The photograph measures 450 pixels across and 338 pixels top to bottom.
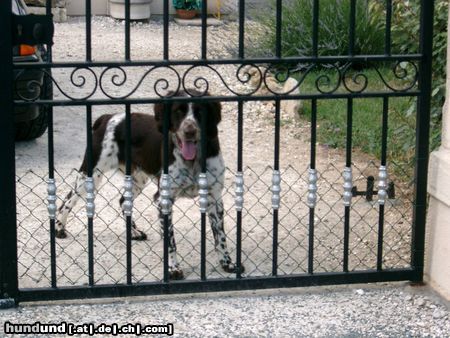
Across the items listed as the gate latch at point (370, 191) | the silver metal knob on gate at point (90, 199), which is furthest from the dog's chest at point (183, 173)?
the gate latch at point (370, 191)

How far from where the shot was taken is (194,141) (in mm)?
6008

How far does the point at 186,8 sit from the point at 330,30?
5.60 m

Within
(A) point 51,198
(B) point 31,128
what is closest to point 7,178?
(A) point 51,198

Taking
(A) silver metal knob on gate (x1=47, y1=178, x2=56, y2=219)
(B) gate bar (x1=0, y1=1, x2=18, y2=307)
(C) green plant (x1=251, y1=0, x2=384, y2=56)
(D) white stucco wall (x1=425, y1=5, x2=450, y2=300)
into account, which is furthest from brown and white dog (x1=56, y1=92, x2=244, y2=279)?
(C) green plant (x1=251, y1=0, x2=384, y2=56)

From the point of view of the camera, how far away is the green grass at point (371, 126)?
8.11 metres

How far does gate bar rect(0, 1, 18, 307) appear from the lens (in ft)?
16.6

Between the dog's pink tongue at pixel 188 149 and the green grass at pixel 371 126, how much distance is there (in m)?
2.10

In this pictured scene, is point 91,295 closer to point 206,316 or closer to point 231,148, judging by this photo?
point 206,316

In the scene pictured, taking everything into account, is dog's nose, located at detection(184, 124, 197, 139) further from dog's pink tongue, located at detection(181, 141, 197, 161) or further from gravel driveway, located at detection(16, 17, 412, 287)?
gravel driveway, located at detection(16, 17, 412, 287)

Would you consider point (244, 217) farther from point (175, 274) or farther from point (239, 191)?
point (239, 191)

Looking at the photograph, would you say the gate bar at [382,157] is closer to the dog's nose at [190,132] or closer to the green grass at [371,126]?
the dog's nose at [190,132]

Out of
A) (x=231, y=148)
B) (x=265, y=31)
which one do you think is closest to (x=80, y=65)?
(x=231, y=148)

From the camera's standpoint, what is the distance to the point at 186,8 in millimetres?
17078

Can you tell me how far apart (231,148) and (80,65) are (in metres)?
4.47
